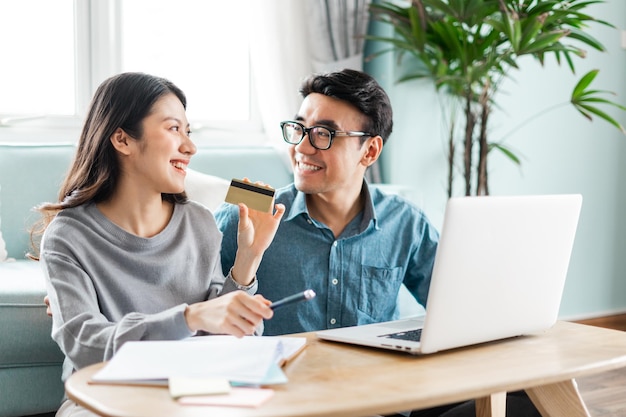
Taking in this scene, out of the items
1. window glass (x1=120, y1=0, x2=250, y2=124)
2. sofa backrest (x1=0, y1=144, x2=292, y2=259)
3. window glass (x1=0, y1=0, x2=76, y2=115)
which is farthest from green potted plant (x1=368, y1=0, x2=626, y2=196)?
window glass (x1=0, y1=0, x2=76, y2=115)

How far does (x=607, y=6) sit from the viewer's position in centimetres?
421

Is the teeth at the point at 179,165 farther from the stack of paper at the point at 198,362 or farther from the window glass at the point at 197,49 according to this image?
the window glass at the point at 197,49

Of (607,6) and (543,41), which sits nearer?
(543,41)

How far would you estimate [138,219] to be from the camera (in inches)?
63.8

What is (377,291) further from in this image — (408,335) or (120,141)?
(120,141)

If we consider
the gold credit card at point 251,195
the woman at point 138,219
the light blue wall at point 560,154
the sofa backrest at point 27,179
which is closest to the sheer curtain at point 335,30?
the light blue wall at point 560,154

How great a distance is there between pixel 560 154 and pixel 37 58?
8.25ft

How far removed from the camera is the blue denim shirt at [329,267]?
1.84 metres

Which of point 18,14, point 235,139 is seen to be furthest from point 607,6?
point 18,14

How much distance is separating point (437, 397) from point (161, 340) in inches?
16.6

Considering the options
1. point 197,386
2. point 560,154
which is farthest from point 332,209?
point 560,154

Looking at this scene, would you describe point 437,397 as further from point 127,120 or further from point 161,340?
point 127,120

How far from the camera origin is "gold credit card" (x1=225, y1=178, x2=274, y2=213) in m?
1.43

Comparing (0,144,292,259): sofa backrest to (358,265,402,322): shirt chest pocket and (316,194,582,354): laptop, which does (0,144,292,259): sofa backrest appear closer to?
(358,265,402,322): shirt chest pocket
